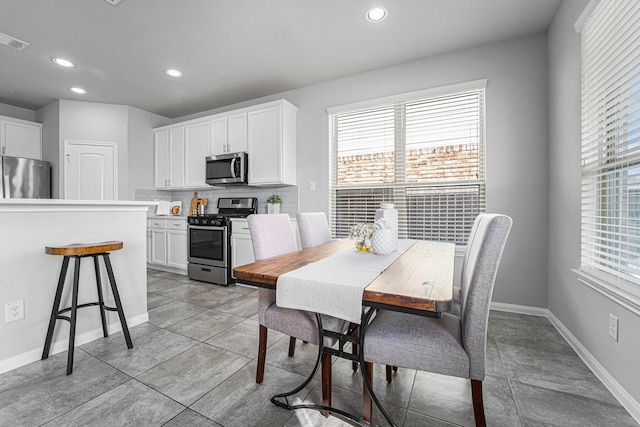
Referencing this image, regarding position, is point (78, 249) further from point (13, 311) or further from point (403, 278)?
point (403, 278)

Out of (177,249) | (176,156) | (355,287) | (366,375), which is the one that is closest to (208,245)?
(177,249)

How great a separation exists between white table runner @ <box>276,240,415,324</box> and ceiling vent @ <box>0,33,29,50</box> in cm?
376

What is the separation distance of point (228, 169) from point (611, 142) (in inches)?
147

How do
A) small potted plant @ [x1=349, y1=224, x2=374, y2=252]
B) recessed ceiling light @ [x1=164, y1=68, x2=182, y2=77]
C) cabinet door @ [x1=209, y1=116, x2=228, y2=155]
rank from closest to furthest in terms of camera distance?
small potted plant @ [x1=349, y1=224, x2=374, y2=252], recessed ceiling light @ [x1=164, y1=68, x2=182, y2=77], cabinet door @ [x1=209, y1=116, x2=228, y2=155]

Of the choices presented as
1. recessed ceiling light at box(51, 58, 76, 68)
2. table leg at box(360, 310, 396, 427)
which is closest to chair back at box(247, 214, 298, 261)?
table leg at box(360, 310, 396, 427)

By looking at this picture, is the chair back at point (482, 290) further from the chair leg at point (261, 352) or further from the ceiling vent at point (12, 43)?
the ceiling vent at point (12, 43)

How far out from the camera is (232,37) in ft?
8.98

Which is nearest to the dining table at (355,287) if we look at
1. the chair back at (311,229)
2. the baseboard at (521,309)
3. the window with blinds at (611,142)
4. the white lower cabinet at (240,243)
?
the chair back at (311,229)

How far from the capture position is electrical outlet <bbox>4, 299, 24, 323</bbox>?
1.73 m

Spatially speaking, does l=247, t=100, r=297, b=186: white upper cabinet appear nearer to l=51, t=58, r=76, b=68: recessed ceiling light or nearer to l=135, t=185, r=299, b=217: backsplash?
l=135, t=185, r=299, b=217: backsplash

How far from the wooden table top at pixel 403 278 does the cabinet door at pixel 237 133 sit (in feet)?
8.84

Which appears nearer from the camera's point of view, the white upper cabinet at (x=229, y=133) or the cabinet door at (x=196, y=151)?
the white upper cabinet at (x=229, y=133)

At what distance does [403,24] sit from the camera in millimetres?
2514

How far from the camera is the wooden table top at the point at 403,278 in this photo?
0.90m
